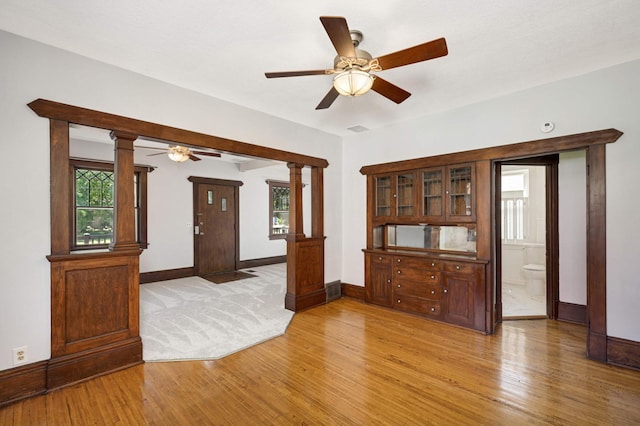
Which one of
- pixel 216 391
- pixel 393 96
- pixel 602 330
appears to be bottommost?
pixel 216 391

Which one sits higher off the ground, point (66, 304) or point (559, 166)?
point (559, 166)

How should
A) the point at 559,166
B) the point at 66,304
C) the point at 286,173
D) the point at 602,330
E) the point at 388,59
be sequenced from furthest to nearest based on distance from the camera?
the point at 286,173, the point at 559,166, the point at 602,330, the point at 66,304, the point at 388,59

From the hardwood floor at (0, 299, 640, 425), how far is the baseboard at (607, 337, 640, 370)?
99mm

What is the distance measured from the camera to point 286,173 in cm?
868

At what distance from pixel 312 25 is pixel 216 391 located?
117 inches

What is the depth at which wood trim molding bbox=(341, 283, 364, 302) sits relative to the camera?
507 cm

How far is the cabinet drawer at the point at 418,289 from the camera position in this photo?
4.07 meters

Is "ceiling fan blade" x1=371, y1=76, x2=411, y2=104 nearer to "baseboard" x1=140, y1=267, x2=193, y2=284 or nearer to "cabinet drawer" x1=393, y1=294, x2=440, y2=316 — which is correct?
"cabinet drawer" x1=393, y1=294, x2=440, y2=316

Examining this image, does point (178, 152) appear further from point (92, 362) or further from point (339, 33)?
point (339, 33)

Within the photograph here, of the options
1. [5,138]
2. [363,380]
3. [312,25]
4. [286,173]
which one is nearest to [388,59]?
[312,25]

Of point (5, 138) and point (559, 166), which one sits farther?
point (559, 166)

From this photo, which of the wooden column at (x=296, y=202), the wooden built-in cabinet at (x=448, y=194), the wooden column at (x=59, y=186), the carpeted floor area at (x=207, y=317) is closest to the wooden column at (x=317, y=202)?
the wooden column at (x=296, y=202)

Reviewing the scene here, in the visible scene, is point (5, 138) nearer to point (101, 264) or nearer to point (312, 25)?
point (101, 264)

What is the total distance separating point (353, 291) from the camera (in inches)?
204
